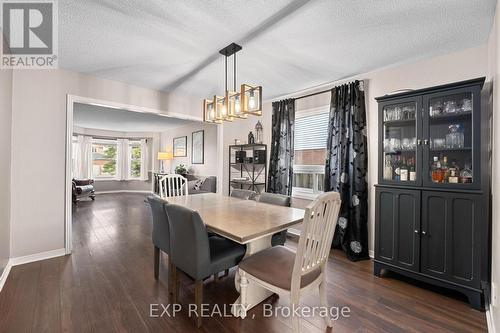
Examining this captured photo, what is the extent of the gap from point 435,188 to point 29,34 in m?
4.15

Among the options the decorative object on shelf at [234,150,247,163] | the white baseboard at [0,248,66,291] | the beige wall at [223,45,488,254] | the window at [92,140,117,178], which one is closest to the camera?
the beige wall at [223,45,488,254]

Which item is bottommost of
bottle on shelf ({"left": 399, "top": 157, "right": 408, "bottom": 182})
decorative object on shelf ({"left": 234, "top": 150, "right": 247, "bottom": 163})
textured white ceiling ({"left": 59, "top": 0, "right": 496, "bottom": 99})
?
bottle on shelf ({"left": 399, "top": 157, "right": 408, "bottom": 182})

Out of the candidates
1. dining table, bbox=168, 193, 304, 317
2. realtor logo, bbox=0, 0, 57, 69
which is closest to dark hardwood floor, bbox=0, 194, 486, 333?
dining table, bbox=168, 193, 304, 317

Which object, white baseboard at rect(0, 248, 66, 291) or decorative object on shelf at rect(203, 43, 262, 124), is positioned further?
white baseboard at rect(0, 248, 66, 291)

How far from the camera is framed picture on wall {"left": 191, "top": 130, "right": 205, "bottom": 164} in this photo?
22.1 ft

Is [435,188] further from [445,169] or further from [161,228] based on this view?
[161,228]

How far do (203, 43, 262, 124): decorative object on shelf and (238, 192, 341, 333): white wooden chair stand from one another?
1103mm

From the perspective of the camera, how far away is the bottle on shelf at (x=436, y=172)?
7.41 feet

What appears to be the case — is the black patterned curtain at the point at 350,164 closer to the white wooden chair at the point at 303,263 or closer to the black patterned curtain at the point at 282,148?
the black patterned curtain at the point at 282,148

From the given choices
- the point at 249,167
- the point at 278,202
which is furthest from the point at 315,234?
the point at 249,167

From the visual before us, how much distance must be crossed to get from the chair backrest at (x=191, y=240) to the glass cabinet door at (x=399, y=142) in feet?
6.80

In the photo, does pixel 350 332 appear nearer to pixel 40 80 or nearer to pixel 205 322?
pixel 205 322

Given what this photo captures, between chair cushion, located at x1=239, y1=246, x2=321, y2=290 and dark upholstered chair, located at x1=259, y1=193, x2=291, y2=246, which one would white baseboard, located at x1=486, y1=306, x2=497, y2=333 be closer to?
chair cushion, located at x1=239, y1=246, x2=321, y2=290

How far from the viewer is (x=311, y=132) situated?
12.6ft
